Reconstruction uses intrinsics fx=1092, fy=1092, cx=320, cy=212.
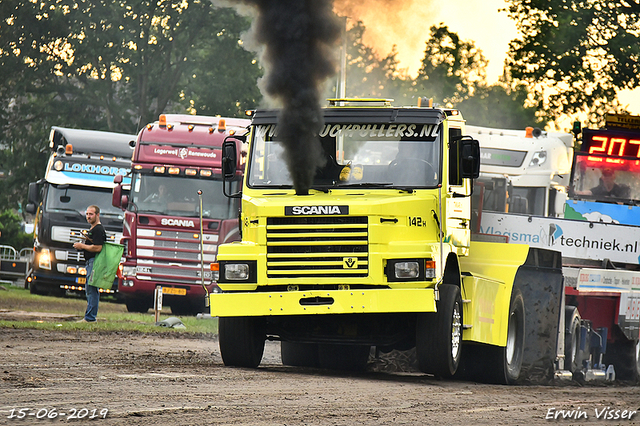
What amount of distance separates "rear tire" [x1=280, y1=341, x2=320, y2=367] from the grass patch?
4017 millimetres

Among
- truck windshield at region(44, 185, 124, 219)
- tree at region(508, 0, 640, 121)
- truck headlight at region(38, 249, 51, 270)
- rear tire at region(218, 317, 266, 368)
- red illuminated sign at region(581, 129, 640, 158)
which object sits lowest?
rear tire at region(218, 317, 266, 368)

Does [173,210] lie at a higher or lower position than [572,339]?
higher

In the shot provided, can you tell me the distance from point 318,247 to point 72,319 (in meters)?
9.78

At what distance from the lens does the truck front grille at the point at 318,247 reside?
11641mm

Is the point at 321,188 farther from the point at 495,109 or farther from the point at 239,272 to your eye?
the point at 495,109

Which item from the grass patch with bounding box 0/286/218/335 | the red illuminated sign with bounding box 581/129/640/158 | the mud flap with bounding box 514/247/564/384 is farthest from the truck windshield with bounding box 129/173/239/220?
the mud flap with bounding box 514/247/564/384

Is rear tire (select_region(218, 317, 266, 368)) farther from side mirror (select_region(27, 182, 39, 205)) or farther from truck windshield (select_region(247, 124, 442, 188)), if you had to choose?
side mirror (select_region(27, 182, 39, 205))

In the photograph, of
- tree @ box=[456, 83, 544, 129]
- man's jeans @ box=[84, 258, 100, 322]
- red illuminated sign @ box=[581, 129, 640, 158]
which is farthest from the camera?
tree @ box=[456, 83, 544, 129]

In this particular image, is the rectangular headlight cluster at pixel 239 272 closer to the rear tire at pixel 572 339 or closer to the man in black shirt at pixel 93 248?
the rear tire at pixel 572 339

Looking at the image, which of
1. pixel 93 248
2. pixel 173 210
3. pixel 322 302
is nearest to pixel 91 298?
pixel 93 248

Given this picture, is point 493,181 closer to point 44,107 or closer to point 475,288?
point 475,288

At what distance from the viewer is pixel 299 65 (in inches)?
498

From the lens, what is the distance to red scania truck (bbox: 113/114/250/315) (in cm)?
2352

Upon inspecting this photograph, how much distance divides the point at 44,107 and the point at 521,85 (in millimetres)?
22473
